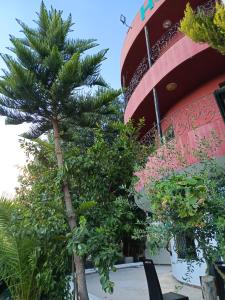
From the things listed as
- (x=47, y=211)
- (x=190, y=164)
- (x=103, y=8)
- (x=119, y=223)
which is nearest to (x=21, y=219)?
(x=47, y=211)

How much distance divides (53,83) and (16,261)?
11.4 ft

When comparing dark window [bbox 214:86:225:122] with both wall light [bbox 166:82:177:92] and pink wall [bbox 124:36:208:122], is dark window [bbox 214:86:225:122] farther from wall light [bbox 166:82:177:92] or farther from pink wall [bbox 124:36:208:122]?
wall light [bbox 166:82:177:92]

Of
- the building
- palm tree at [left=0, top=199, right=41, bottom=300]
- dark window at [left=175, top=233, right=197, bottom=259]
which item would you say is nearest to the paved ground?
the building

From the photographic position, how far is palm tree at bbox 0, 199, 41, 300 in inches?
232

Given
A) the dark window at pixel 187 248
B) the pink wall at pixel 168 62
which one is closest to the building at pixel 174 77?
the pink wall at pixel 168 62

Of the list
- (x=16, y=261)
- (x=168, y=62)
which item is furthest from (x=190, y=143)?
(x=16, y=261)

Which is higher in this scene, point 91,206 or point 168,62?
point 168,62

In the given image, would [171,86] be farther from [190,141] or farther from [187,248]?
[187,248]

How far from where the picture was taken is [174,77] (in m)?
9.77

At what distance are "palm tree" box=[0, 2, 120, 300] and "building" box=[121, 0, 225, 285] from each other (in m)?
1.83

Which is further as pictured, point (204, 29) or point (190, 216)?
point (204, 29)

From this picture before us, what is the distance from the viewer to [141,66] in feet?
41.6

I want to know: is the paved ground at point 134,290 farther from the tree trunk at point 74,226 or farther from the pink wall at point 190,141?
the pink wall at point 190,141

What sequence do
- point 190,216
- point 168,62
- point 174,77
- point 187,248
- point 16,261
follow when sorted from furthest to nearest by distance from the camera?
point 174,77 → point 168,62 → point 16,261 → point 187,248 → point 190,216
